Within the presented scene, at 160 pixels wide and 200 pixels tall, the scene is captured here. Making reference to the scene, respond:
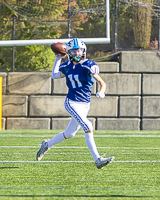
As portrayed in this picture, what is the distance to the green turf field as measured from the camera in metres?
3.79

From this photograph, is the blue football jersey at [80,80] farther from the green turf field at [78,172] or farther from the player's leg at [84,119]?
the green turf field at [78,172]

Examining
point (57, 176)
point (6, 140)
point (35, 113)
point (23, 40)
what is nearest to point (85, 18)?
point (23, 40)

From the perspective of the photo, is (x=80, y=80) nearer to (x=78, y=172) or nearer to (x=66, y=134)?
(x=66, y=134)

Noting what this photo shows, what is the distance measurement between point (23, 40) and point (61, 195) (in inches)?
256

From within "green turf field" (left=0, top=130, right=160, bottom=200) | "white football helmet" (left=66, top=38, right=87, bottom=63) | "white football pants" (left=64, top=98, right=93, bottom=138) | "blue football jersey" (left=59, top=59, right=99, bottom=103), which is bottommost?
"green turf field" (left=0, top=130, right=160, bottom=200)

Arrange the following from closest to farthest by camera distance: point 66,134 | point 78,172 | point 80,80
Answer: point 78,172, point 80,80, point 66,134

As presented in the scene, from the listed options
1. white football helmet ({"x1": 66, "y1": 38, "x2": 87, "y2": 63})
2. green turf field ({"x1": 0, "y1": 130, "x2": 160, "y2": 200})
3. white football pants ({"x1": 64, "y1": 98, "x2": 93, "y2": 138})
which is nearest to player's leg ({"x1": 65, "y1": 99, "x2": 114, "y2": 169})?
white football pants ({"x1": 64, "y1": 98, "x2": 93, "y2": 138})

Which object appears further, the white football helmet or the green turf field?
the white football helmet

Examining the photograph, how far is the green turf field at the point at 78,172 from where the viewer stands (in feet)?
12.5

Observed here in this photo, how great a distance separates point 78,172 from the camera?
4840 millimetres

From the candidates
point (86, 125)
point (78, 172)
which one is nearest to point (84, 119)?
point (86, 125)

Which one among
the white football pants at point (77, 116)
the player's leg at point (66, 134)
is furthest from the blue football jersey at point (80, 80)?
the player's leg at point (66, 134)

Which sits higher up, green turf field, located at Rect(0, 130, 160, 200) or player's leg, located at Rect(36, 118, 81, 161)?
player's leg, located at Rect(36, 118, 81, 161)

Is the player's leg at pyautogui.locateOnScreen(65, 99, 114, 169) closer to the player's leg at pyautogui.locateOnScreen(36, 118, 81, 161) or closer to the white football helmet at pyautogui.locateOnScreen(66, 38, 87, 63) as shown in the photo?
the player's leg at pyautogui.locateOnScreen(36, 118, 81, 161)
